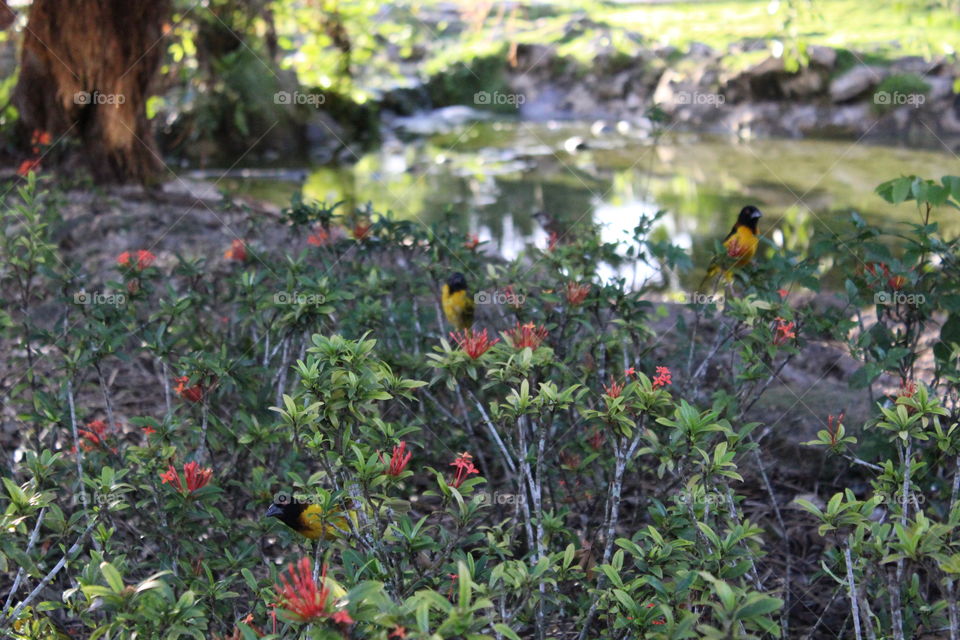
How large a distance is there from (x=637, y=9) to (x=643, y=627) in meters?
19.5

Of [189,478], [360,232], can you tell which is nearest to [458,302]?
[360,232]

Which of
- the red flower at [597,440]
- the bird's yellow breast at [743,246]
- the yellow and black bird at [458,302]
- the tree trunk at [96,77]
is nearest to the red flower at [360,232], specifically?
the yellow and black bird at [458,302]

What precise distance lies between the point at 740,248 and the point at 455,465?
1.53 m

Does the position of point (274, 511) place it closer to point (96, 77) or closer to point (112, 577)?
point (112, 577)

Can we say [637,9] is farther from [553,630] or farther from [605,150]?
[553,630]

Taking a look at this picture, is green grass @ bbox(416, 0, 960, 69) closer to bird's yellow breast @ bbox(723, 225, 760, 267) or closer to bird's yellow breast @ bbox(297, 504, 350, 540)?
bird's yellow breast @ bbox(723, 225, 760, 267)

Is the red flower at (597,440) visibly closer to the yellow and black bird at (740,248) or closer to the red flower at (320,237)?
the yellow and black bird at (740,248)

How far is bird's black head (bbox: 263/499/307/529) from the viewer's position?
2.14 metres

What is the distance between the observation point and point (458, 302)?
3455 millimetres

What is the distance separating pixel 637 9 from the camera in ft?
63.4

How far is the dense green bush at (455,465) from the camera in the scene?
1678 millimetres

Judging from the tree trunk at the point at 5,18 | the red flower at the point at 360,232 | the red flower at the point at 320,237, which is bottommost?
the red flower at the point at 320,237

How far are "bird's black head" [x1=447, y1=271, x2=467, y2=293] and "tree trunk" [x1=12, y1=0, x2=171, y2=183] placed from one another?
4.17m

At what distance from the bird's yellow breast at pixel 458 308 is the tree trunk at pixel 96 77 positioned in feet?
13.6
